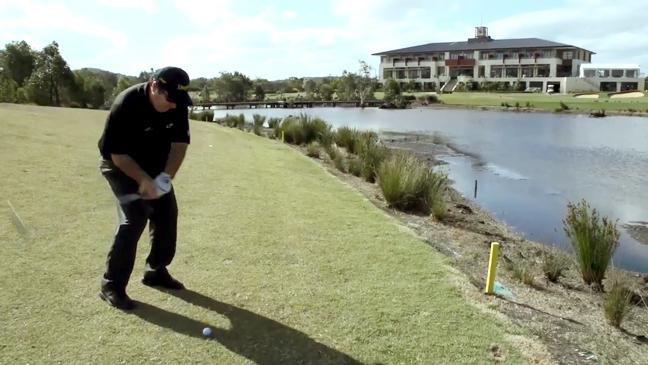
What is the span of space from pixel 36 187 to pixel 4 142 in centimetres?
444

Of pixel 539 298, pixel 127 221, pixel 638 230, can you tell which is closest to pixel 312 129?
pixel 638 230

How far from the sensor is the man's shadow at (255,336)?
143 inches

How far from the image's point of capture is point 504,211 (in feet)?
41.2

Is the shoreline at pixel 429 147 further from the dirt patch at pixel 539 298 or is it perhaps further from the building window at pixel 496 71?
the building window at pixel 496 71

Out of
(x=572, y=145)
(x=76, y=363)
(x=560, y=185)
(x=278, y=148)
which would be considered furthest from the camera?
(x=572, y=145)

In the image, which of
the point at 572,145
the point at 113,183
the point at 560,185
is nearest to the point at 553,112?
the point at 572,145

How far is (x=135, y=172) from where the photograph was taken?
3777 millimetres

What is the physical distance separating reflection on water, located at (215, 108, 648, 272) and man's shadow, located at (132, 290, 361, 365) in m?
6.80

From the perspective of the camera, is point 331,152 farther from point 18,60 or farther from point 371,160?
point 18,60

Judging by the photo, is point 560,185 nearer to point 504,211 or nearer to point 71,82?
point 504,211

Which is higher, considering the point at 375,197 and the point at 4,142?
the point at 4,142

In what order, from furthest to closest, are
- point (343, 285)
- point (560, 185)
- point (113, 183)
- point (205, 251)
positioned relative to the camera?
point (560, 185), point (205, 251), point (343, 285), point (113, 183)

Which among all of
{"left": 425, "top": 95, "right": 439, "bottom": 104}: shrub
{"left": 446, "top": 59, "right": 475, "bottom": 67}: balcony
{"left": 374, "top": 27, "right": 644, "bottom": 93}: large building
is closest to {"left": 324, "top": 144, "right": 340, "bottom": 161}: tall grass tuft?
{"left": 425, "top": 95, "right": 439, "bottom": 104}: shrub

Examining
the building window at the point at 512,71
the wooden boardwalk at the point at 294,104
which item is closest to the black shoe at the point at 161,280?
the wooden boardwalk at the point at 294,104
